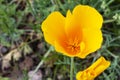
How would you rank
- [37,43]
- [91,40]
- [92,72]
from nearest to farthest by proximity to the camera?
[92,72]
[91,40]
[37,43]

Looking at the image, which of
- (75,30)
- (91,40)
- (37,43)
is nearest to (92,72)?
(91,40)

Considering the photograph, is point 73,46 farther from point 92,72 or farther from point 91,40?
point 92,72

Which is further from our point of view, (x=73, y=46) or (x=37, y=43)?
(x=37, y=43)

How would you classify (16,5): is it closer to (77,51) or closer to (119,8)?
(119,8)

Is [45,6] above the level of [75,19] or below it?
below

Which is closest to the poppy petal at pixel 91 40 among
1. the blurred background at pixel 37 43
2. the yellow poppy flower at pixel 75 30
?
the yellow poppy flower at pixel 75 30

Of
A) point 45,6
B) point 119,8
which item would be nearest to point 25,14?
point 45,6

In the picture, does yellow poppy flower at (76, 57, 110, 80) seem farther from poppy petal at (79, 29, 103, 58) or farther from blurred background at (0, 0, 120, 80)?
blurred background at (0, 0, 120, 80)
